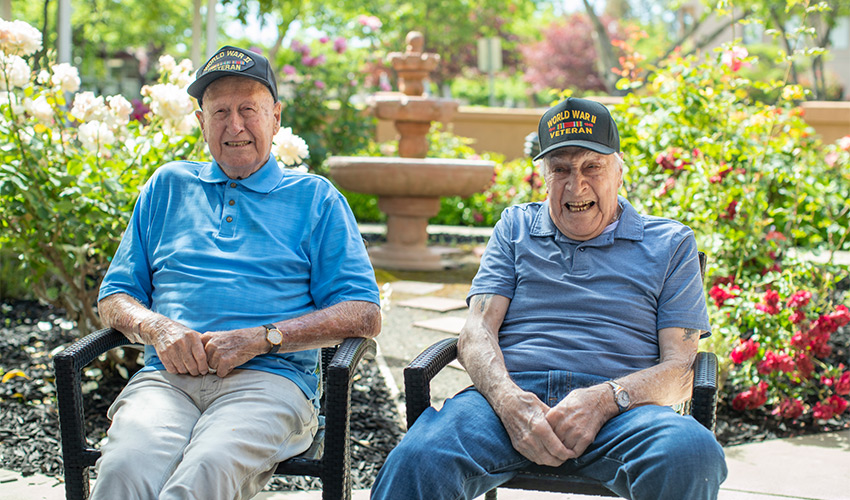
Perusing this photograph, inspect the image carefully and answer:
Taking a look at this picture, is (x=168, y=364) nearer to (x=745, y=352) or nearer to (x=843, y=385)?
(x=745, y=352)

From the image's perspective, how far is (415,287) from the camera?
20.0ft

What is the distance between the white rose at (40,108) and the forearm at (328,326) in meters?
1.52

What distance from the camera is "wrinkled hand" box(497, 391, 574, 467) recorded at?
205cm

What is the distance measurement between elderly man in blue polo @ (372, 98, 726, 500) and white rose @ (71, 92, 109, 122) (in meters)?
1.79

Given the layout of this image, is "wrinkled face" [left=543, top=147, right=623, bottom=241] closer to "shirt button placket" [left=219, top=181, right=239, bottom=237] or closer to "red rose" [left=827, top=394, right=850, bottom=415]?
"shirt button placket" [left=219, top=181, right=239, bottom=237]

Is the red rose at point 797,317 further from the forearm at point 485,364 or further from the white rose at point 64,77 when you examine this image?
the white rose at point 64,77

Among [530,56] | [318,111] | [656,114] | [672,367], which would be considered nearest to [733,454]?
[672,367]

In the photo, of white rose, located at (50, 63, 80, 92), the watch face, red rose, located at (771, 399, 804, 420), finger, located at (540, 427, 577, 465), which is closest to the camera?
finger, located at (540, 427, 577, 465)

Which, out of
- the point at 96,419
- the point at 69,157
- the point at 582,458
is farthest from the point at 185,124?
the point at 582,458

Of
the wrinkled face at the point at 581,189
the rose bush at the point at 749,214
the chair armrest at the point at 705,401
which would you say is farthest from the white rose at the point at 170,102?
the rose bush at the point at 749,214

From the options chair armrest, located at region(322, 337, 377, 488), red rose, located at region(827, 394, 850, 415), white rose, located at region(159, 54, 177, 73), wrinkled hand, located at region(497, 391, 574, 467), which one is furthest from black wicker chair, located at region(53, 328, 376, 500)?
red rose, located at region(827, 394, 850, 415)

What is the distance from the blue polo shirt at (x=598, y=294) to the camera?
7.58 feet

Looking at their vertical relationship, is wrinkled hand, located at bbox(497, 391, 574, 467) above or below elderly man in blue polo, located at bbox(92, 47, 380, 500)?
below

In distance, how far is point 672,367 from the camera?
2234 millimetres
